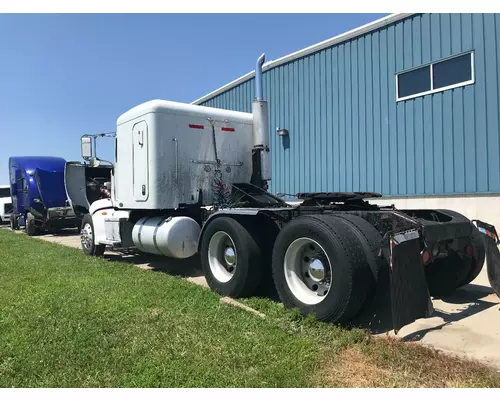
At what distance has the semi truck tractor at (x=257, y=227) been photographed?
4262 millimetres

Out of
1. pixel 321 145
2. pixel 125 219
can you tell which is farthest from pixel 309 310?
pixel 321 145

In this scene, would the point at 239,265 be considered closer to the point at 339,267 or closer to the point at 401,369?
the point at 339,267

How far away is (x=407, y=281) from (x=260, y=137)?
4.70 metres

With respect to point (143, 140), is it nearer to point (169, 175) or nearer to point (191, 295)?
point (169, 175)

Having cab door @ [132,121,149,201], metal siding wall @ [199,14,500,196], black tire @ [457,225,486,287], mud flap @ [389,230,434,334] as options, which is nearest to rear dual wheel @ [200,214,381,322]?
mud flap @ [389,230,434,334]

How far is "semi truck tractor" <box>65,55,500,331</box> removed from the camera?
A: 4262mm

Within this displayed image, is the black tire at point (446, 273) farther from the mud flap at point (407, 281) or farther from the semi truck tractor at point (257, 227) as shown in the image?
the mud flap at point (407, 281)

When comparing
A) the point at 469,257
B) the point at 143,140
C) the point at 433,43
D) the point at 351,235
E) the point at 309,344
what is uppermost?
the point at 433,43

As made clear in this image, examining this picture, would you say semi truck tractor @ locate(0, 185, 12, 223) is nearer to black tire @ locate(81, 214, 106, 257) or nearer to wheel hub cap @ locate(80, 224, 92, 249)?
wheel hub cap @ locate(80, 224, 92, 249)

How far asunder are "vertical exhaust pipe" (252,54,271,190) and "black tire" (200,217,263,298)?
237cm

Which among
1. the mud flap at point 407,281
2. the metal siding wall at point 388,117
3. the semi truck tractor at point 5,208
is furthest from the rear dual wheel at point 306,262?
the semi truck tractor at point 5,208

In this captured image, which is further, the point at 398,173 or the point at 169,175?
the point at 398,173

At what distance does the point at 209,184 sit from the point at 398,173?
4.88 metres

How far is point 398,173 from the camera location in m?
10.5
